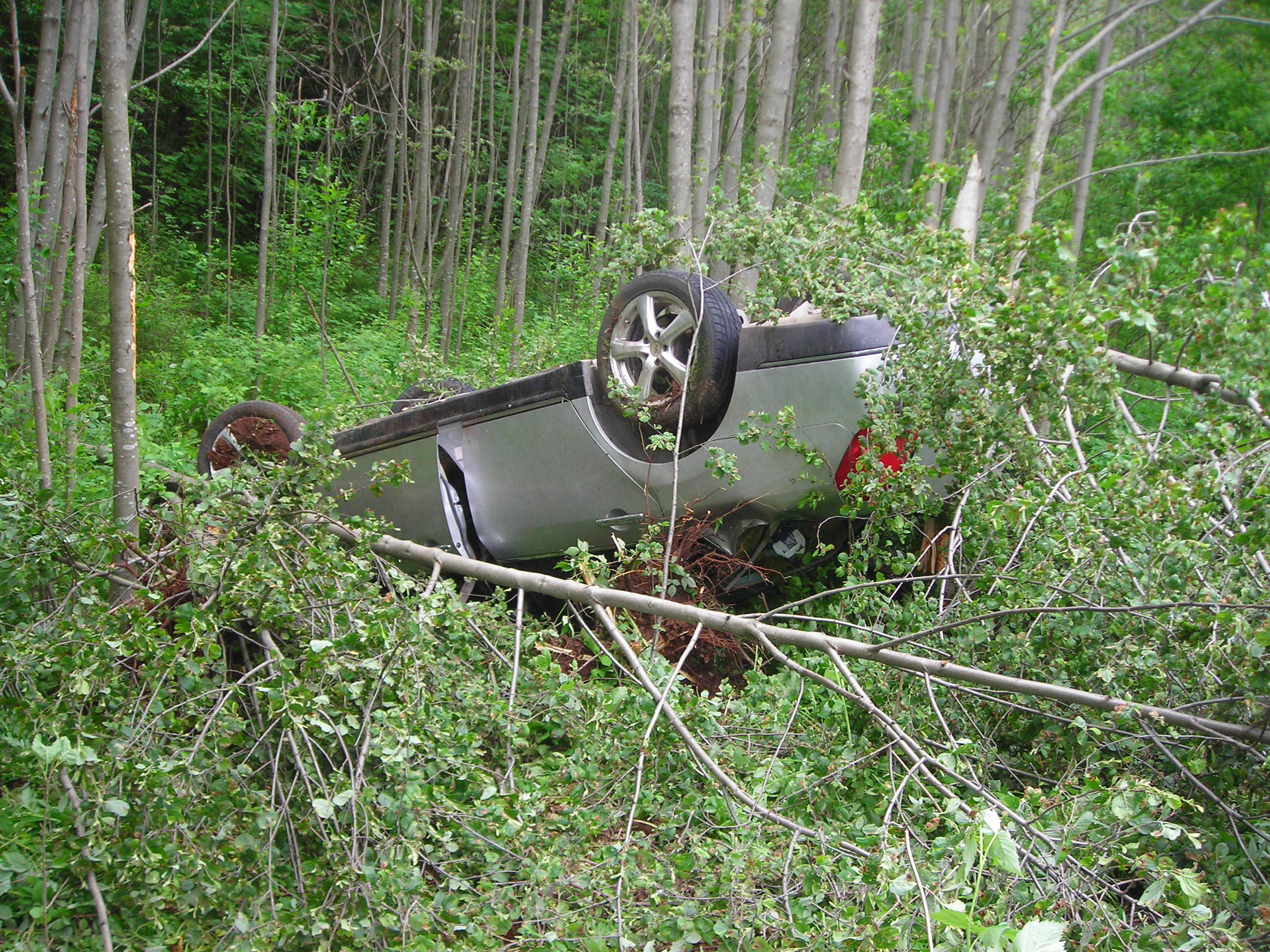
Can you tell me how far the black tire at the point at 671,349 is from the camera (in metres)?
4.16

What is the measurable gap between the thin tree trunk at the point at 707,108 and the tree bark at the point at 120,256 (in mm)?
6280

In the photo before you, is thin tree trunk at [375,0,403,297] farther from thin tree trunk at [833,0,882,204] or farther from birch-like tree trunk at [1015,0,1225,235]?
birch-like tree trunk at [1015,0,1225,235]

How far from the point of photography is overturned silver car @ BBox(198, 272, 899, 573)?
3990 mm

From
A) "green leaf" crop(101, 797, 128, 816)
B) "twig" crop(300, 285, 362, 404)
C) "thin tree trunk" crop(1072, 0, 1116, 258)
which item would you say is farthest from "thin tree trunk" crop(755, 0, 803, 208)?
"green leaf" crop(101, 797, 128, 816)

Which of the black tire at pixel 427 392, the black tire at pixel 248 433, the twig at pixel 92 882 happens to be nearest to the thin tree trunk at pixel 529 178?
the black tire at pixel 427 392

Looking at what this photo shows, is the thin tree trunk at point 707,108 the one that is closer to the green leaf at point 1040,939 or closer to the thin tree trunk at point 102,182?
the thin tree trunk at point 102,182

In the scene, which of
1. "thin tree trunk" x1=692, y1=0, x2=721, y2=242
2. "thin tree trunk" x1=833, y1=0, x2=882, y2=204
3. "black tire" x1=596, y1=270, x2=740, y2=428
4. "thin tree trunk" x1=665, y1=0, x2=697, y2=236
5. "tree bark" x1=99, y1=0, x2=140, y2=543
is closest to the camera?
"tree bark" x1=99, y1=0, x2=140, y2=543

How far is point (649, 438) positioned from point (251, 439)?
2576 mm

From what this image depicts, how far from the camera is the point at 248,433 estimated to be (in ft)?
18.3

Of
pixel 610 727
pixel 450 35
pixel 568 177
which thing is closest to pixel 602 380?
pixel 610 727

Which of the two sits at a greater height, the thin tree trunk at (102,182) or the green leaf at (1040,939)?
the thin tree trunk at (102,182)

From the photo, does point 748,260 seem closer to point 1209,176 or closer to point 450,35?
point 1209,176

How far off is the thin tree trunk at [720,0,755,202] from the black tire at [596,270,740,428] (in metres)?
4.38

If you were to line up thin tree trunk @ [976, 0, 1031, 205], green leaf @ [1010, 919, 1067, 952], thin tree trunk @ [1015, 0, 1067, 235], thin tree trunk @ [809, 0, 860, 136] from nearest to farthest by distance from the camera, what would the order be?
green leaf @ [1010, 919, 1067, 952], thin tree trunk @ [1015, 0, 1067, 235], thin tree trunk @ [976, 0, 1031, 205], thin tree trunk @ [809, 0, 860, 136]
